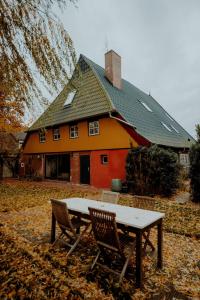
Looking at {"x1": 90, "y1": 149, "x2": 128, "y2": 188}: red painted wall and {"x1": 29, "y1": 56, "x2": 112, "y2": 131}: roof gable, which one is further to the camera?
{"x1": 29, "y1": 56, "x2": 112, "y2": 131}: roof gable

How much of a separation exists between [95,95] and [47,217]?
10.3 meters

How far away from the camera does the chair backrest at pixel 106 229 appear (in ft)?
10.2

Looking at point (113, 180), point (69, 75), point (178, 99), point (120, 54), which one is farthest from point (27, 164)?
point (178, 99)

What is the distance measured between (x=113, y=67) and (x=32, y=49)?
13.3 meters

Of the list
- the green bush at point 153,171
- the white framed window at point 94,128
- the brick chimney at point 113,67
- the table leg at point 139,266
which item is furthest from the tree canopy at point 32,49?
the brick chimney at point 113,67

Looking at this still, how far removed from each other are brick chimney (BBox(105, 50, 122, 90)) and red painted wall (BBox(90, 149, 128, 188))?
669cm

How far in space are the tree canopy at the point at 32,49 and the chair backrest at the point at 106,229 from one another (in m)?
2.84

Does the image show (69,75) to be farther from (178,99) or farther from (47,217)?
(178,99)

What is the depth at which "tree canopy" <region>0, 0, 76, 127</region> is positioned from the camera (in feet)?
12.2

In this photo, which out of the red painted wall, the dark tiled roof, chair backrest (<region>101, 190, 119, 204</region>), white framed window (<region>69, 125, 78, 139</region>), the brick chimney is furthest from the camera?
the brick chimney

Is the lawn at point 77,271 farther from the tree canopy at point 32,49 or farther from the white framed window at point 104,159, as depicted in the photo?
the white framed window at point 104,159

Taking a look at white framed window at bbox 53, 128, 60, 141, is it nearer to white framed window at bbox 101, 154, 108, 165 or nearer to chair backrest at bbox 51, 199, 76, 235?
white framed window at bbox 101, 154, 108, 165

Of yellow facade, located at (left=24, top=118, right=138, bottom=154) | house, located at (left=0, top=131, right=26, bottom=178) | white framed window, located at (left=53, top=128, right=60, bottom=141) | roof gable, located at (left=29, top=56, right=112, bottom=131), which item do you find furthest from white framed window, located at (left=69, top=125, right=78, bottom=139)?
house, located at (left=0, top=131, right=26, bottom=178)

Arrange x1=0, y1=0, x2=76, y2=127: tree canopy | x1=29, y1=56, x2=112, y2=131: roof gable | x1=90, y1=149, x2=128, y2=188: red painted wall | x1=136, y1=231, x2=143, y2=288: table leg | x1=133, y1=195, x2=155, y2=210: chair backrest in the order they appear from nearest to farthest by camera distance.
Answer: x1=136, y1=231, x2=143, y2=288: table leg → x1=0, y1=0, x2=76, y2=127: tree canopy → x1=133, y1=195, x2=155, y2=210: chair backrest → x1=90, y1=149, x2=128, y2=188: red painted wall → x1=29, y1=56, x2=112, y2=131: roof gable
